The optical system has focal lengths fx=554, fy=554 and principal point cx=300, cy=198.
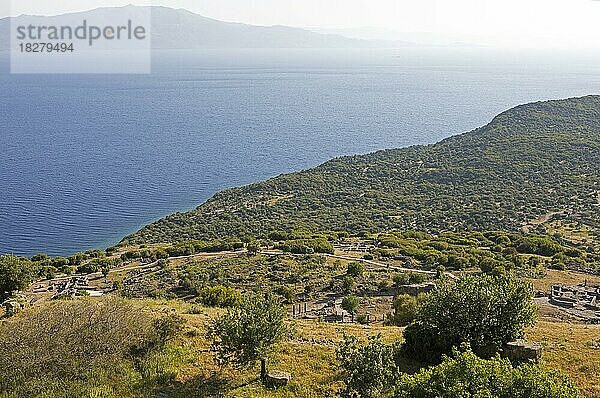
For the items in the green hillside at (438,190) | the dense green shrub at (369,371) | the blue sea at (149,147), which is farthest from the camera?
the blue sea at (149,147)

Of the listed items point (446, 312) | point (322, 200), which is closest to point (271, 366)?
point (446, 312)

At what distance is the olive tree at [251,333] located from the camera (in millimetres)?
14203

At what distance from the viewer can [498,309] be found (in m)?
14.8

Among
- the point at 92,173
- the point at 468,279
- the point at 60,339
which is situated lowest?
the point at 92,173

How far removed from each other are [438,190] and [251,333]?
206 ft

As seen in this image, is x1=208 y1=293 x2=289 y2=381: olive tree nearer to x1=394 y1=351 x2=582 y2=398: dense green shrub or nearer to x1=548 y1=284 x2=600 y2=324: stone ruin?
x1=394 y1=351 x2=582 y2=398: dense green shrub

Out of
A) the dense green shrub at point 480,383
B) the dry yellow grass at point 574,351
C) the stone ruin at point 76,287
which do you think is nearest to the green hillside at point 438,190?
the stone ruin at point 76,287

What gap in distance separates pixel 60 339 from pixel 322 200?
60198 mm

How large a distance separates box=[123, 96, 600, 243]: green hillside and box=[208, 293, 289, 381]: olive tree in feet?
141

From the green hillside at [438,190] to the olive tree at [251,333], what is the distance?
43.0 meters

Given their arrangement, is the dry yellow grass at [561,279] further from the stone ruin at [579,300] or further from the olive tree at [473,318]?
the olive tree at [473,318]

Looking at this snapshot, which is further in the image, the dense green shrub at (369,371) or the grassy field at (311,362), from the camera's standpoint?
the grassy field at (311,362)

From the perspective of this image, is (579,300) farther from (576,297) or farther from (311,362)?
(311,362)

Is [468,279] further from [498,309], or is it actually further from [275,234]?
[275,234]
